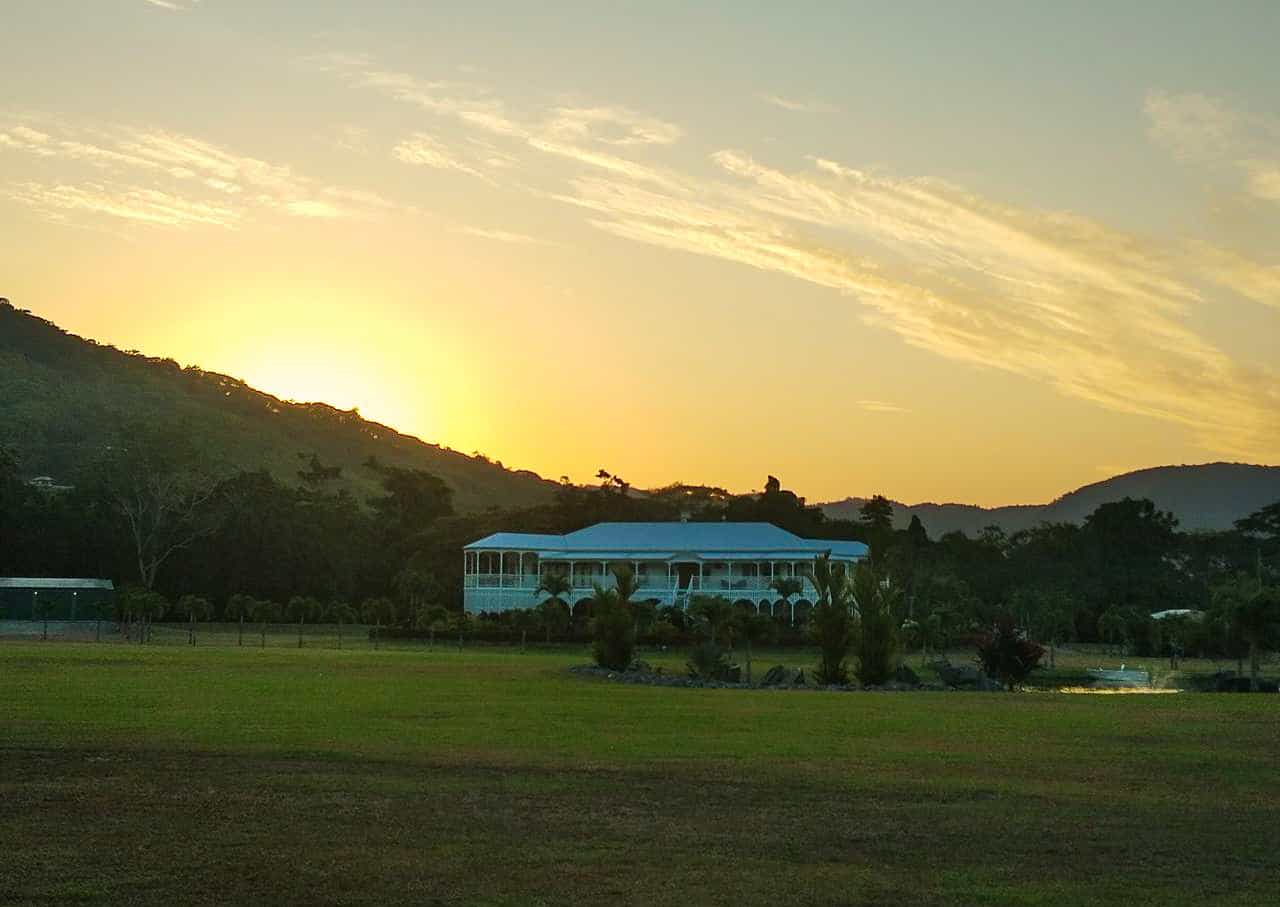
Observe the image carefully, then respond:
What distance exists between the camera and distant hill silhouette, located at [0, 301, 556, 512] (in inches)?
5335

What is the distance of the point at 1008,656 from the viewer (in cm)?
4209

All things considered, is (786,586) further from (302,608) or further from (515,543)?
(302,608)

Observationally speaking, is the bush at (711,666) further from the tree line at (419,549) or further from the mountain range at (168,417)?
the mountain range at (168,417)

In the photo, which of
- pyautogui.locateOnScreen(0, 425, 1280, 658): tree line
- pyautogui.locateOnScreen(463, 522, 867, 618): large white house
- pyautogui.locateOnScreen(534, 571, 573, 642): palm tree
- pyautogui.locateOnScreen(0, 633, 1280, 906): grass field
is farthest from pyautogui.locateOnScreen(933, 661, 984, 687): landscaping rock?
pyautogui.locateOnScreen(463, 522, 867, 618): large white house

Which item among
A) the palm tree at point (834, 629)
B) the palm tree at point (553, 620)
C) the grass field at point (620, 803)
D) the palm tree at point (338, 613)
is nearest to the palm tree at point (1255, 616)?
the palm tree at point (834, 629)

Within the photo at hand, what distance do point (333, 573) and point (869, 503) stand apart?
136ft

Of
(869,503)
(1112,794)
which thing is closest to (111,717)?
(1112,794)

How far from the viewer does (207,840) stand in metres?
12.5

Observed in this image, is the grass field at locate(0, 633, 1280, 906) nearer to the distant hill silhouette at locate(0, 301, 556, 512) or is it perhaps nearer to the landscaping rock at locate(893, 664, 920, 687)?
the landscaping rock at locate(893, 664, 920, 687)

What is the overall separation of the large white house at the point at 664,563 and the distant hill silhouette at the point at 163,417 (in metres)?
38.3

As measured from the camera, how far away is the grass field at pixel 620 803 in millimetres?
11008

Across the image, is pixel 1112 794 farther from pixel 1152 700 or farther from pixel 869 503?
pixel 869 503

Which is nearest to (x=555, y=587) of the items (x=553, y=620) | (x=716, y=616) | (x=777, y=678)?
(x=553, y=620)

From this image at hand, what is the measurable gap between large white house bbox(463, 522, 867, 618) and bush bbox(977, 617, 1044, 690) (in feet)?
115
